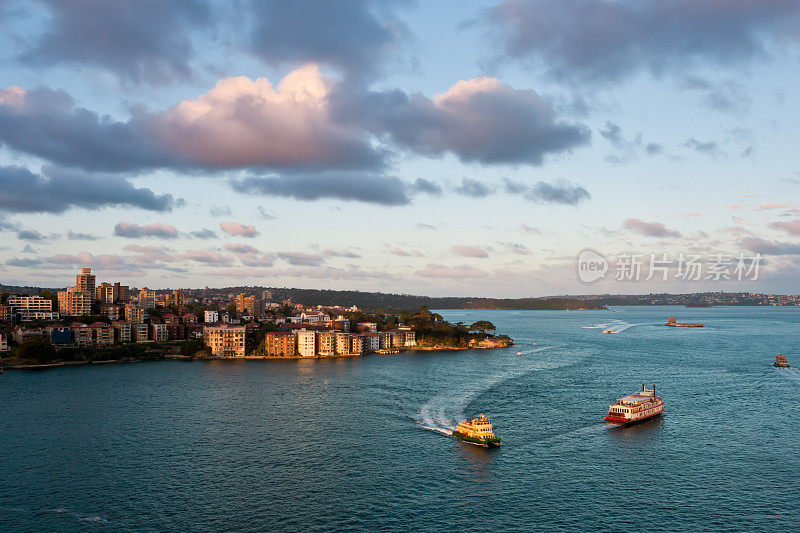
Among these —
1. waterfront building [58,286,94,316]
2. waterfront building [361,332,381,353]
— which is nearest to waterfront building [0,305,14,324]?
waterfront building [58,286,94,316]

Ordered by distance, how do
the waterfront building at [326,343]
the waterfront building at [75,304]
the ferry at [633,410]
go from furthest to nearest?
the waterfront building at [75,304]
the waterfront building at [326,343]
the ferry at [633,410]

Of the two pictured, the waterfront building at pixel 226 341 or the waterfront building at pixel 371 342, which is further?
the waterfront building at pixel 371 342

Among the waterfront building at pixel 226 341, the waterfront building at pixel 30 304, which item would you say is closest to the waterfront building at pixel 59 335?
the waterfront building at pixel 226 341

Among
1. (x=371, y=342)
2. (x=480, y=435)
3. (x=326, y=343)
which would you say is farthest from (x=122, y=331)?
(x=480, y=435)

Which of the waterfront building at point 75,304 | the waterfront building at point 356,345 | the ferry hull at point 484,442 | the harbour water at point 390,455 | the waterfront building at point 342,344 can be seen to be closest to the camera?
the harbour water at point 390,455

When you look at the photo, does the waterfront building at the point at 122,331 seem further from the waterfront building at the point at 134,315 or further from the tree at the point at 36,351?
the tree at the point at 36,351

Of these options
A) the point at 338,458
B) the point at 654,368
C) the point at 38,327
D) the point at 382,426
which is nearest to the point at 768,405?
the point at 654,368

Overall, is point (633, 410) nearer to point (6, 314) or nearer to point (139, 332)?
point (139, 332)

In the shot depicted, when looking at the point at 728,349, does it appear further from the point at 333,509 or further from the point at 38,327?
the point at 38,327
